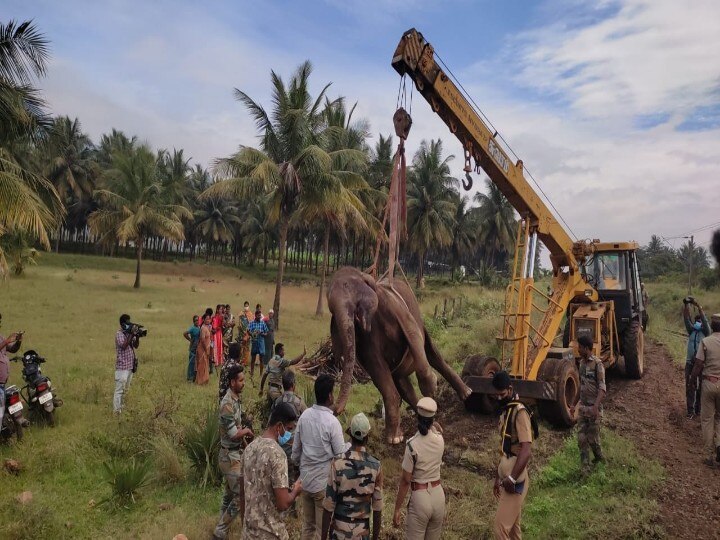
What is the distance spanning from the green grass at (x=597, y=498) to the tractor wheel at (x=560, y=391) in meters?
1.03

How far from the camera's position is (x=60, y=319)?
18.9 m

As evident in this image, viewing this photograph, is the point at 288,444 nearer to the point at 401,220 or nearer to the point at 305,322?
the point at 401,220

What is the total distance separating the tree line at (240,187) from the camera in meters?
10.8

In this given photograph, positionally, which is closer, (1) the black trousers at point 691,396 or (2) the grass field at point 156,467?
(2) the grass field at point 156,467

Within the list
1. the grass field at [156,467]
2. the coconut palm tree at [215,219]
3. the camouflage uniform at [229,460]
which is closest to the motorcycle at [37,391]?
the grass field at [156,467]

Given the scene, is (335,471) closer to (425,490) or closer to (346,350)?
(425,490)

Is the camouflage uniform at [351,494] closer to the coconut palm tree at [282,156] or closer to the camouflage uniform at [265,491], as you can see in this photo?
the camouflage uniform at [265,491]

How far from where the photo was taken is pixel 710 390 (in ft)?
24.1

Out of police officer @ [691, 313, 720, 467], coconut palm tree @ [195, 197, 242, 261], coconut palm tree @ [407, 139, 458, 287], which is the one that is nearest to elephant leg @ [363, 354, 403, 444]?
police officer @ [691, 313, 720, 467]

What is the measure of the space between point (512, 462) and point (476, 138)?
4841 millimetres

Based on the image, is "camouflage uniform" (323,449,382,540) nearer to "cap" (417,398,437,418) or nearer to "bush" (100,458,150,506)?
"cap" (417,398,437,418)

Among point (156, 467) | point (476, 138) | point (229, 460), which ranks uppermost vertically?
point (476, 138)

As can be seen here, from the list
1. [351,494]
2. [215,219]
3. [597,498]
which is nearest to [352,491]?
[351,494]

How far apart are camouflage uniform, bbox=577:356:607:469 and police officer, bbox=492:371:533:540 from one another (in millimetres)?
2668
